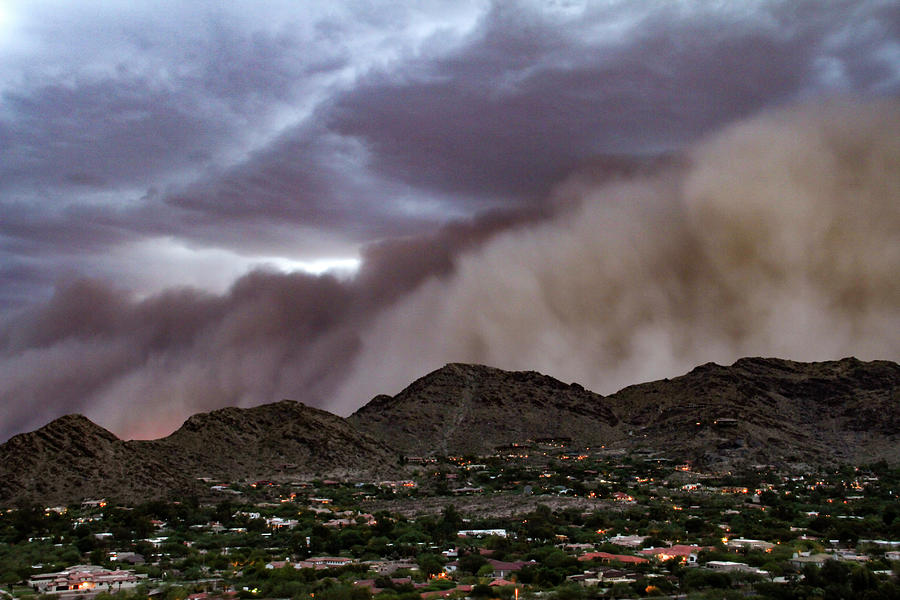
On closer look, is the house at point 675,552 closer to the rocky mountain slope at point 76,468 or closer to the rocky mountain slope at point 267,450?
the rocky mountain slope at point 76,468

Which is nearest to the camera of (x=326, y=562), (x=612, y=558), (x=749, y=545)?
(x=612, y=558)

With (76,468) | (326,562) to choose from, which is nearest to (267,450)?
(76,468)

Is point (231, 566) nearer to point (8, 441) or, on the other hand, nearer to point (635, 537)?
point (635, 537)

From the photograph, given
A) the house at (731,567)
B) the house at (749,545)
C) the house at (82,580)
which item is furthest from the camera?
the house at (749,545)

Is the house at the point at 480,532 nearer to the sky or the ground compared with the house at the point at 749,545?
nearer to the sky

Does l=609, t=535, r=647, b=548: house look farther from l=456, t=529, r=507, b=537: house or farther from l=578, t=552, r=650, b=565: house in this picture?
l=456, t=529, r=507, b=537: house

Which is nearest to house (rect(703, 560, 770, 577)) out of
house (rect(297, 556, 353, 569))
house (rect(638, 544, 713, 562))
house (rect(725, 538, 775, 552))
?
house (rect(638, 544, 713, 562))

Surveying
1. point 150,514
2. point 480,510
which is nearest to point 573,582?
point 480,510

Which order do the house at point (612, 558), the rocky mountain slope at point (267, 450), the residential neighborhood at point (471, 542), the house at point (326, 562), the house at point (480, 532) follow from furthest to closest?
the rocky mountain slope at point (267, 450) < the house at point (480, 532) < the house at point (326, 562) < the house at point (612, 558) < the residential neighborhood at point (471, 542)

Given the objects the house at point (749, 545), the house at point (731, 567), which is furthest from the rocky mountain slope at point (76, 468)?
the house at point (731, 567)

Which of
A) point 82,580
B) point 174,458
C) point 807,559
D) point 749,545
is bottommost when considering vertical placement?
point 807,559

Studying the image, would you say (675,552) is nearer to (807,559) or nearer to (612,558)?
(612,558)
